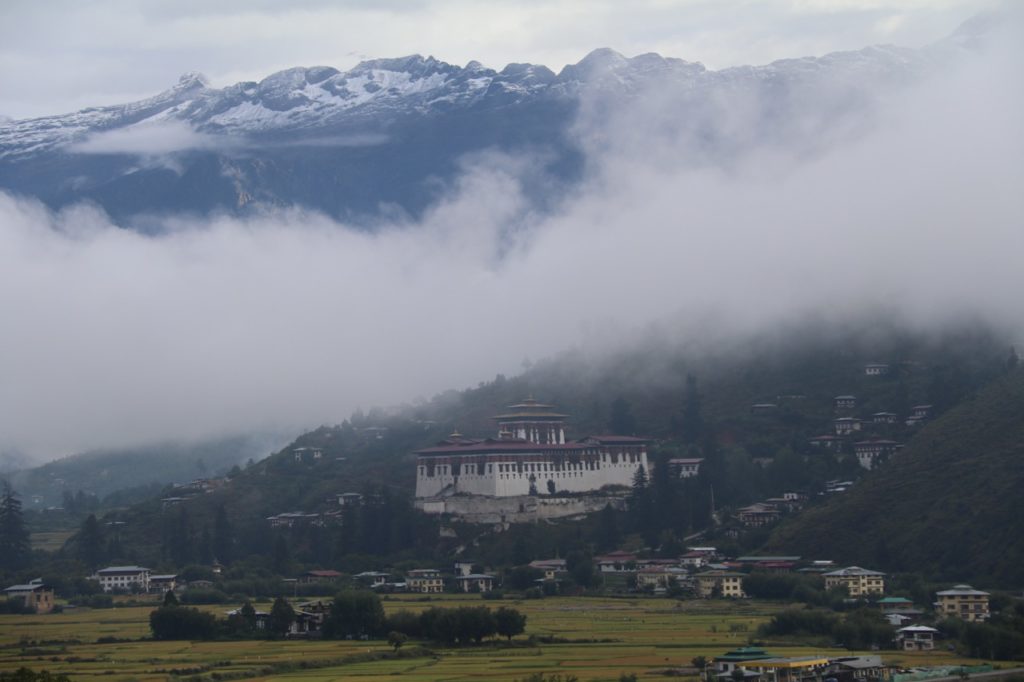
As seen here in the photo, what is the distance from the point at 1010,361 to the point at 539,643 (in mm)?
71436

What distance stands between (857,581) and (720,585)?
984 cm

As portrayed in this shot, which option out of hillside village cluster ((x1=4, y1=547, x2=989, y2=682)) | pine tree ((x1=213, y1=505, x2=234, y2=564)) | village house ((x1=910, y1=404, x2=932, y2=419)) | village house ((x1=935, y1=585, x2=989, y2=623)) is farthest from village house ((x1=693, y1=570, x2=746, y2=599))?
pine tree ((x1=213, y1=505, x2=234, y2=564))

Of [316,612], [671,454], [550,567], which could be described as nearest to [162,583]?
[550,567]

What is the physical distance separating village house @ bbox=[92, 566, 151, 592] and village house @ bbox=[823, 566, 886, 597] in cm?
5171

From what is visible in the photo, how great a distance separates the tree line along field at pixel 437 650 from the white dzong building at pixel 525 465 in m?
36.7

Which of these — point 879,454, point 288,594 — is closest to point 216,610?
point 288,594

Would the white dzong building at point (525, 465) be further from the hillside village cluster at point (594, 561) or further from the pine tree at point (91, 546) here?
the pine tree at point (91, 546)

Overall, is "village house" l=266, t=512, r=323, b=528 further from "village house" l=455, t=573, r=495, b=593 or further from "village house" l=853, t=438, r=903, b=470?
"village house" l=853, t=438, r=903, b=470

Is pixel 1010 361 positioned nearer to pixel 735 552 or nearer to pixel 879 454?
pixel 879 454

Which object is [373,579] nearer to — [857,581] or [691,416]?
[857,581]

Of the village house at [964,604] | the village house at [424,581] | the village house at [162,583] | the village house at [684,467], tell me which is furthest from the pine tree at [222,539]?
the village house at [964,604]

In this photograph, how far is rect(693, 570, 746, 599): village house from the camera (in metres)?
129

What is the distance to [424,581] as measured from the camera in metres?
141

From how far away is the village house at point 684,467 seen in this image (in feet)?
540
